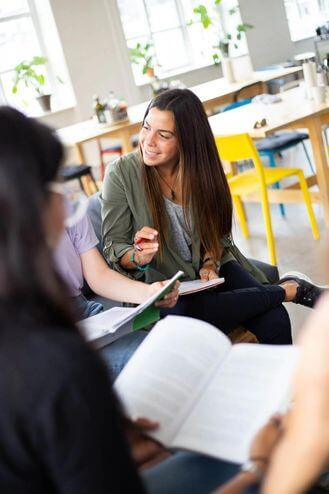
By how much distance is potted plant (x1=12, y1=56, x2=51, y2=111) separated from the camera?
6669 millimetres

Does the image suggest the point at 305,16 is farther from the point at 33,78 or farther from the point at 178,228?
the point at 178,228

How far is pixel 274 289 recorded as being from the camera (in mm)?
2217

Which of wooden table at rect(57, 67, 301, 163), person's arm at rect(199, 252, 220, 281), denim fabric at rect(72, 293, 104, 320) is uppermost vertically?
wooden table at rect(57, 67, 301, 163)

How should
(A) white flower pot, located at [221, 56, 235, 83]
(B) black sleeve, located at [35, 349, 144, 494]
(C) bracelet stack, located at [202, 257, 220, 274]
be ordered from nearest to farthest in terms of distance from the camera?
(B) black sleeve, located at [35, 349, 144, 494]
(C) bracelet stack, located at [202, 257, 220, 274]
(A) white flower pot, located at [221, 56, 235, 83]

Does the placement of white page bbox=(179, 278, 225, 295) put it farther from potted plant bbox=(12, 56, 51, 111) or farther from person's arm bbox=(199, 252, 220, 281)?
potted plant bbox=(12, 56, 51, 111)

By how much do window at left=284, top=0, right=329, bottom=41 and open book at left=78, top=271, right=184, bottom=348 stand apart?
25.3 feet

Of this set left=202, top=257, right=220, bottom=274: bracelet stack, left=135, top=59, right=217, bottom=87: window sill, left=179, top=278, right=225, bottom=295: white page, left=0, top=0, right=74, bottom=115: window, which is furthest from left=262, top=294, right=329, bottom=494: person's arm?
left=135, top=59, right=217, bottom=87: window sill

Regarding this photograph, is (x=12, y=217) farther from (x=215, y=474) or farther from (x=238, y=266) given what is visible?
(x=238, y=266)

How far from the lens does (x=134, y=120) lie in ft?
17.1

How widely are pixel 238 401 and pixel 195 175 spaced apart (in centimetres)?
127

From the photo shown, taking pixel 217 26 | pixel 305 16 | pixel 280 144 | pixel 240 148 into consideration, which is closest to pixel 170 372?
pixel 240 148

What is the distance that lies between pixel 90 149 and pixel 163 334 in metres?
6.28

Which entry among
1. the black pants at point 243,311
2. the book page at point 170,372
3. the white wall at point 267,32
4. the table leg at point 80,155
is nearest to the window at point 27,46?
the table leg at point 80,155

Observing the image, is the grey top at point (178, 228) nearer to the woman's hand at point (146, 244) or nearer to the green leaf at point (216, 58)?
the woman's hand at point (146, 244)
